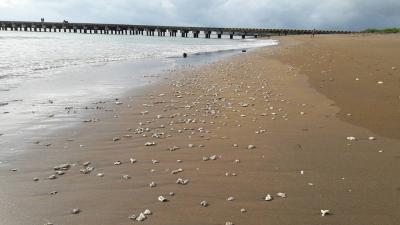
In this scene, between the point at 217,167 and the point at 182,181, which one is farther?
the point at 217,167

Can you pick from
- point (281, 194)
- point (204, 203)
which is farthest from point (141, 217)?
point (281, 194)

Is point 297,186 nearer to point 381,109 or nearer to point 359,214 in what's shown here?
point 359,214

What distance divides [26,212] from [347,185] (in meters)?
3.86

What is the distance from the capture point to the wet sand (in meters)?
4.78

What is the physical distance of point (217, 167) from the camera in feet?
20.8

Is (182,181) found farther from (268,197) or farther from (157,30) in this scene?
(157,30)

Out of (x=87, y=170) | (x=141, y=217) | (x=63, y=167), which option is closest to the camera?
(x=141, y=217)

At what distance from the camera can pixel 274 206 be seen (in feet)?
16.1

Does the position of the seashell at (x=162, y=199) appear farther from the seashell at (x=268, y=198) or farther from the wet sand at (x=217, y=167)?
the seashell at (x=268, y=198)

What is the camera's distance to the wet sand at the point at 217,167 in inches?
188

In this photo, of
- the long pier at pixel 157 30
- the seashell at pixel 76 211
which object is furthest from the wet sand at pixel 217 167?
the long pier at pixel 157 30

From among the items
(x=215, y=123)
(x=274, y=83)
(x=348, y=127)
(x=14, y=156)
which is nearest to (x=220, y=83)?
(x=274, y=83)

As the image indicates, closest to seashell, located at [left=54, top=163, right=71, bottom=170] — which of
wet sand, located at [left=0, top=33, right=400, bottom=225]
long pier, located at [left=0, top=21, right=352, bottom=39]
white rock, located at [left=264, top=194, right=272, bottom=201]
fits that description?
wet sand, located at [left=0, top=33, right=400, bottom=225]

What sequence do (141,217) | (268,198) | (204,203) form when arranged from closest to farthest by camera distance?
(141,217)
(204,203)
(268,198)
